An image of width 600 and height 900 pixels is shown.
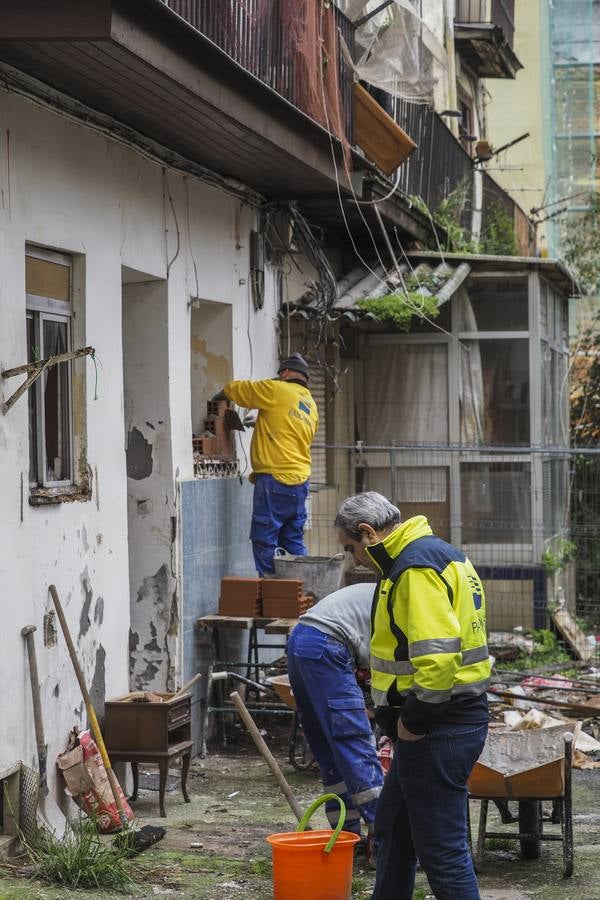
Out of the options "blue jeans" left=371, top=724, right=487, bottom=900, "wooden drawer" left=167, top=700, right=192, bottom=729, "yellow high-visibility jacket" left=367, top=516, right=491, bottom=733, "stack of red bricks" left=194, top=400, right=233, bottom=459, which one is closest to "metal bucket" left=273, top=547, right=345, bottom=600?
"stack of red bricks" left=194, top=400, right=233, bottom=459

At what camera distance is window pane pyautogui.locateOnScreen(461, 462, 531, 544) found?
1362cm

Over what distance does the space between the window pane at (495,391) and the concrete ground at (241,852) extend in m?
5.30

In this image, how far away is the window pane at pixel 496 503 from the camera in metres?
13.6

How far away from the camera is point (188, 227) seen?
9.77 metres

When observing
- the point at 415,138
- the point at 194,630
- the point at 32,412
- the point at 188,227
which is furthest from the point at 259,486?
the point at 415,138

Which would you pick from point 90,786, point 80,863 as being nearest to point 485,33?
point 90,786

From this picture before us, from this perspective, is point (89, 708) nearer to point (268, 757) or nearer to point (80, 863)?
point (80, 863)

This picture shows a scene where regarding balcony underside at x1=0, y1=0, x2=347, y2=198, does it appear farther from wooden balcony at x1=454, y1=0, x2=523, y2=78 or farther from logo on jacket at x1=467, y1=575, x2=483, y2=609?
wooden balcony at x1=454, y1=0, x2=523, y2=78

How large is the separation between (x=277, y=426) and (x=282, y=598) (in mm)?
1315

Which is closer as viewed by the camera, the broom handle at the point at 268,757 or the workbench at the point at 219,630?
the broom handle at the point at 268,757

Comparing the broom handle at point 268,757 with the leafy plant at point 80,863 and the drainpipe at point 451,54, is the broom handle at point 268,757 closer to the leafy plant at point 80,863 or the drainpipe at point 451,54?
the leafy plant at point 80,863

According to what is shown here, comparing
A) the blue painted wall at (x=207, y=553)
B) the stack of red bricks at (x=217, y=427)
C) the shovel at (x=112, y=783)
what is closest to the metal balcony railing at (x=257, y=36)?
the stack of red bricks at (x=217, y=427)

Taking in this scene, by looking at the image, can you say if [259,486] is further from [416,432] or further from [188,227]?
[416,432]

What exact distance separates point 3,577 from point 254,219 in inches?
202
